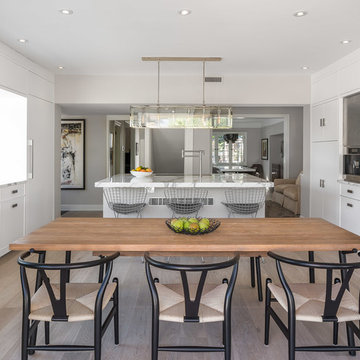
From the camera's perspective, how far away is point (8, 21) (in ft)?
12.1

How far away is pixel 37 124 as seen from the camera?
17.9ft

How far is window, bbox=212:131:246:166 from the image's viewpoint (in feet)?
45.5

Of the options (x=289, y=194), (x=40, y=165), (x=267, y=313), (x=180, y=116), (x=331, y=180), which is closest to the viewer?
(x=267, y=313)

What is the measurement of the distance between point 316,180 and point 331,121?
1066 millimetres

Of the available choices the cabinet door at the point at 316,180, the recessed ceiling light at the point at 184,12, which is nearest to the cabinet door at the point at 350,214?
the cabinet door at the point at 316,180

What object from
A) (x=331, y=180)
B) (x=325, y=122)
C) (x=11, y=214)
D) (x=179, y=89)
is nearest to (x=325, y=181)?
(x=331, y=180)

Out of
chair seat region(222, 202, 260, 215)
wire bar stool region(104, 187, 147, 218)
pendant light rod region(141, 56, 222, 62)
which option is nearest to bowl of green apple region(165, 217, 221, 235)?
chair seat region(222, 202, 260, 215)

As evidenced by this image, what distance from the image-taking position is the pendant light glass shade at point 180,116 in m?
5.32

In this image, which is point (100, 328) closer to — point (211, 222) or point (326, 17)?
point (211, 222)

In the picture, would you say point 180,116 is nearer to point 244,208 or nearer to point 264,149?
point 244,208

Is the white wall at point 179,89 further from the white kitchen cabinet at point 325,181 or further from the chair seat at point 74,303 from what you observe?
the chair seat at point 74,303

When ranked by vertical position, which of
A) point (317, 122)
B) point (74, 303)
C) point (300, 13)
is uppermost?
point (300, 13)

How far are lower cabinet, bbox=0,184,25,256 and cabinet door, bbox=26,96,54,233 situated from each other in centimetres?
22

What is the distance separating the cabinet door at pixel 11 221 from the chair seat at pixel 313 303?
3423 millimetres
